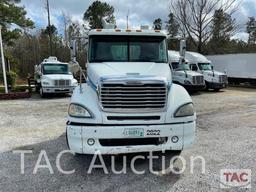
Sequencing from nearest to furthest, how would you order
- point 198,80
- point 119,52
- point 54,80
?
point 119,52 < point 54,80 < point 198,80

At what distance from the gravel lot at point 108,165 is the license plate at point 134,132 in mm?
700

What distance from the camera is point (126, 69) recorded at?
5.77 metres

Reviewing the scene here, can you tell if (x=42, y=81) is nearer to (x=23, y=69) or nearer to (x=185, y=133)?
(x=185, y=133)

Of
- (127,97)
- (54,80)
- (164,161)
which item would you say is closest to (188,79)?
(54,80)

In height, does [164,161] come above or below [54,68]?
below

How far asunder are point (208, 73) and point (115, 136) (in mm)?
17555

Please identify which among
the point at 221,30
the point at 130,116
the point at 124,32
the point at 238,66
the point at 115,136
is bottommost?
the point at 115,136

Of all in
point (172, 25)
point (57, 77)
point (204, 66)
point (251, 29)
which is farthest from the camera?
point (251, 29)

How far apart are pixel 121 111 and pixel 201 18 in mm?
31608

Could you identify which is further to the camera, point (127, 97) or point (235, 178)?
point (127, 97)

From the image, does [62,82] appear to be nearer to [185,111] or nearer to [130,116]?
[130,116]

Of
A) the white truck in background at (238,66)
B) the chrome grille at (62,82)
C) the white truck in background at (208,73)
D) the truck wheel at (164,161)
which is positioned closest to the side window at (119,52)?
the truck wheel at (164,161)

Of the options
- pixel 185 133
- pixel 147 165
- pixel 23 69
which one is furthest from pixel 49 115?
pixel 23 69

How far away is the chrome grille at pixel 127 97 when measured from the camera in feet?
16.8
